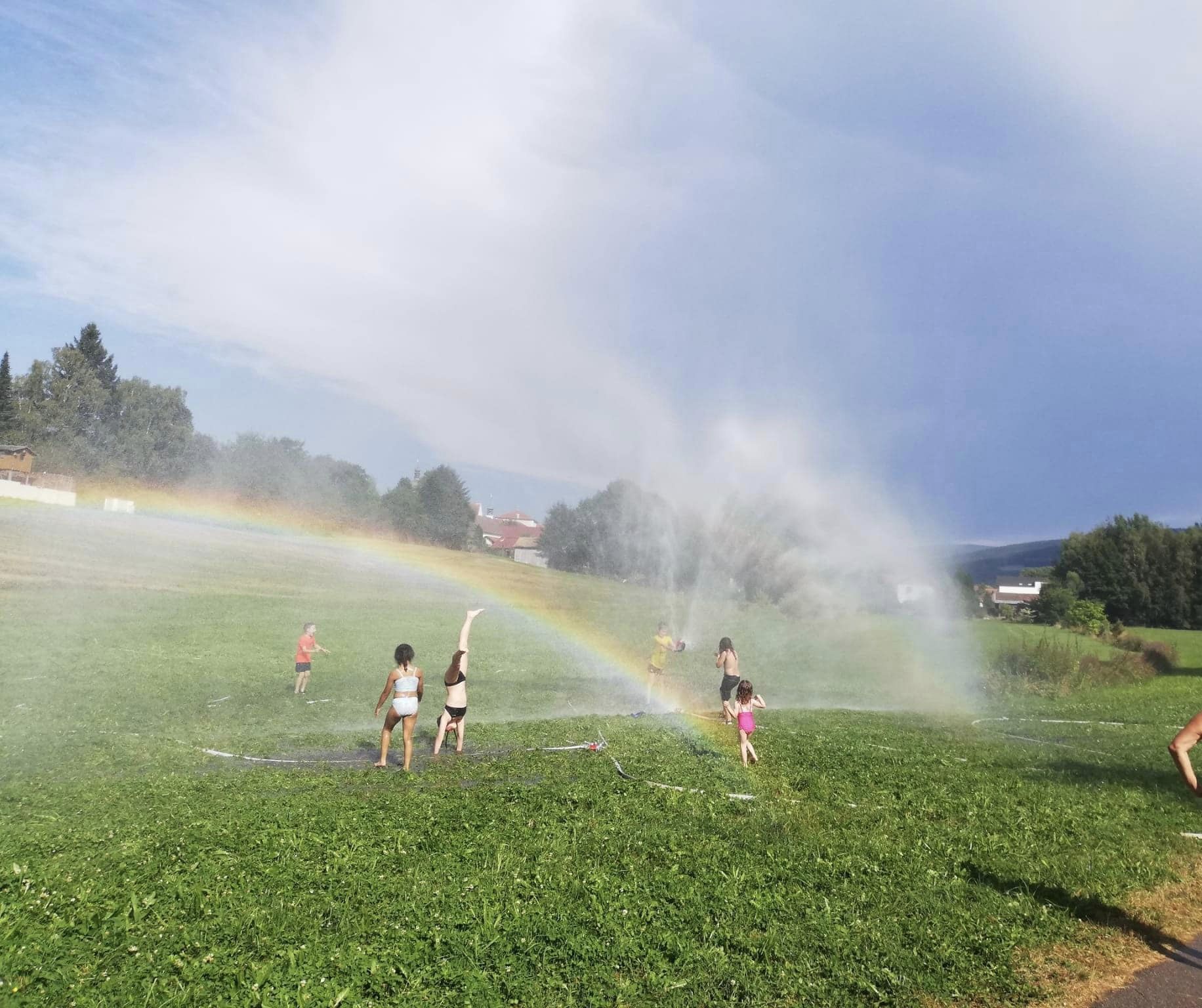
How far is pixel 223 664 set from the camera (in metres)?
32.5

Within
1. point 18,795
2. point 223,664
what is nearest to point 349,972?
point 18,795

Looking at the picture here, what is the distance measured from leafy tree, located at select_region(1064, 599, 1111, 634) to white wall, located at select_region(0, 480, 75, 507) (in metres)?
79.0

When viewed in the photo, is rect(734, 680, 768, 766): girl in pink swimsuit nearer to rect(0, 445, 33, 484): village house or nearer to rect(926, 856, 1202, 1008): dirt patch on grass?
rect(926, 856, 1202, 1008): dirt patch on grass

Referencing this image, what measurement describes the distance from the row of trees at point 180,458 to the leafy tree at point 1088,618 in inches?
2178

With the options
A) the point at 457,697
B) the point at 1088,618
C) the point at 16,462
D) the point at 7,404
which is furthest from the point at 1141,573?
the point at 7,404

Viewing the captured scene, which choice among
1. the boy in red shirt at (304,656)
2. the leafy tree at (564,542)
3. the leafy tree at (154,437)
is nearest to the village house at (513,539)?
the leafy tree at (564,542)

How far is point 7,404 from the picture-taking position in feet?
307

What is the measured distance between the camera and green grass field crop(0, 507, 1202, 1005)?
7.01 m

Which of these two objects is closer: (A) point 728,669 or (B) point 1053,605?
(A) point 728,669

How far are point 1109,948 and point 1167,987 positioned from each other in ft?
2.34

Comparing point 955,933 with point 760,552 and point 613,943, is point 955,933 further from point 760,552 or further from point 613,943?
point 760,552

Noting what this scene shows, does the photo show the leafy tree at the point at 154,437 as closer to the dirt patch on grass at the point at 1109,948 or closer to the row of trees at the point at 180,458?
the row of trees at the point at 180,458

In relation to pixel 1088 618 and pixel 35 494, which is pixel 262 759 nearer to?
pixel 1088 618

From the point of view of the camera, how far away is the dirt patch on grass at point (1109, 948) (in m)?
6.98
